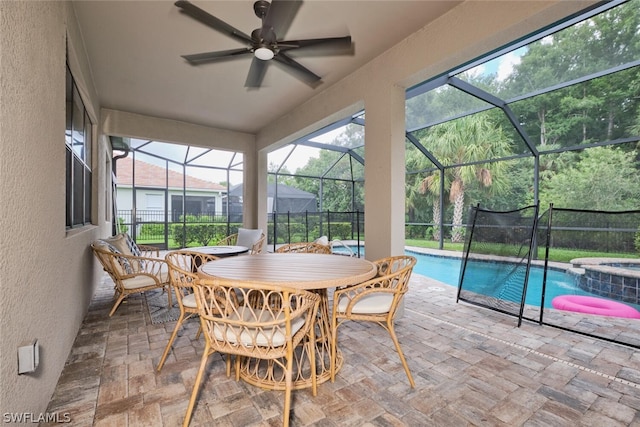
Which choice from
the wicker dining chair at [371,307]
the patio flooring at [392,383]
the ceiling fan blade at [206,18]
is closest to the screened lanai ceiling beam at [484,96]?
the ceiling fan blade at [206,18]

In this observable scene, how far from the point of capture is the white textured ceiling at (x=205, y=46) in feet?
8.30

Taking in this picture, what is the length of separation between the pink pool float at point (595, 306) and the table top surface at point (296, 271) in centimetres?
293

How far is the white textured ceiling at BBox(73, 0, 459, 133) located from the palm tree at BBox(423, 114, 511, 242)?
14.8 feet

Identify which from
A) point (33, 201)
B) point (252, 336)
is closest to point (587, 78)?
point (252, 336)

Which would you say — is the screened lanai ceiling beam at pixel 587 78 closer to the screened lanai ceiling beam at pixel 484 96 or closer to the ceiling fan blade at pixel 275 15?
the screened lanai ceiling beam at pixel 484 96

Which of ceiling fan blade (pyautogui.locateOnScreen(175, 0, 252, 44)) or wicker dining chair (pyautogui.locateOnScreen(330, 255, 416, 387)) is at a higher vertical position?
ceiling fan blade (pyautogui.locateOnScreen(175, 0, 252, 44))

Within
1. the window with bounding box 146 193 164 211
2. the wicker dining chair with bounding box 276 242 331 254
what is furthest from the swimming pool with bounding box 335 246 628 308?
the window with bounding box 146 193 164 211

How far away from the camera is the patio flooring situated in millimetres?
1584

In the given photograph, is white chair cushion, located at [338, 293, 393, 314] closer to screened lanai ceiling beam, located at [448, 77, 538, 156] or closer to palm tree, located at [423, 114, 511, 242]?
screened lanai ceiling beam, located at [448, 77, 538, 156]

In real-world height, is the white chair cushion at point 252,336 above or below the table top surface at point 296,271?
below

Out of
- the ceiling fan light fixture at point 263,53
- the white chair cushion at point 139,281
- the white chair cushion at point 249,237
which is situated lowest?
the white chair cushion at point 139,281

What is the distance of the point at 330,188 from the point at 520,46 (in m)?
6.72

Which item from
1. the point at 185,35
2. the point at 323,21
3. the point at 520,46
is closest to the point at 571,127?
the point at 520,46

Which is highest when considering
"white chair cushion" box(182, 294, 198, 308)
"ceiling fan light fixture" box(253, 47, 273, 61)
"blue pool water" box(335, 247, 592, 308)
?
"ceiling fan light fixture" box(253, 47, 273, 61)
